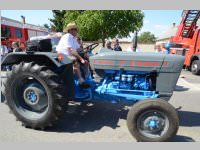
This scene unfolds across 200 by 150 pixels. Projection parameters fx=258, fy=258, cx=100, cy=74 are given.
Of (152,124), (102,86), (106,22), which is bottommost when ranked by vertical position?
(152,124)

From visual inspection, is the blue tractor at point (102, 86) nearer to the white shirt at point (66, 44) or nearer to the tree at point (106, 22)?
the white shirt at point (66, 44)

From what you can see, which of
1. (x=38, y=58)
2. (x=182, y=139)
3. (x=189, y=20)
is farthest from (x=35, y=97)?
(x=189, y=20)

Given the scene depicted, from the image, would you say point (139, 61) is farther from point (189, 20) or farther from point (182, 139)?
point (189, 20)

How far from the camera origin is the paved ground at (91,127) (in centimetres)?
401

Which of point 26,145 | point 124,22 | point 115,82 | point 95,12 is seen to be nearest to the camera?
point 26,145

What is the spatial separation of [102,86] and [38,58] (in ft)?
3.97

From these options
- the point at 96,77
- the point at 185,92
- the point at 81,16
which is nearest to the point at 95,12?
the point at 81,16

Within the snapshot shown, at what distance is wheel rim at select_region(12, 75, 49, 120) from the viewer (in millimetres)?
4361

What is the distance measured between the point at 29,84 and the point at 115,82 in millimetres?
1499

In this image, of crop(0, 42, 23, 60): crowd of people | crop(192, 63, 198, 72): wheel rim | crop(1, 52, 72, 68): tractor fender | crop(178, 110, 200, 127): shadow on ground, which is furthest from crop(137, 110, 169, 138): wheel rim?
crop(192, 63, 198, 72): wheel rim

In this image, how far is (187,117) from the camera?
16.9 feet

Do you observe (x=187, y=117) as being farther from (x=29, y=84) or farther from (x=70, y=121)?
(x=29, y=84)

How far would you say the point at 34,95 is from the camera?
4.45 m

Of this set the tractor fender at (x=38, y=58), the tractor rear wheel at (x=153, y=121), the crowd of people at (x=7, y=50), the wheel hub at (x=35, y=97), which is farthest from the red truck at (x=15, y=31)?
the tractor rear wheel at (x=153, y=121)
